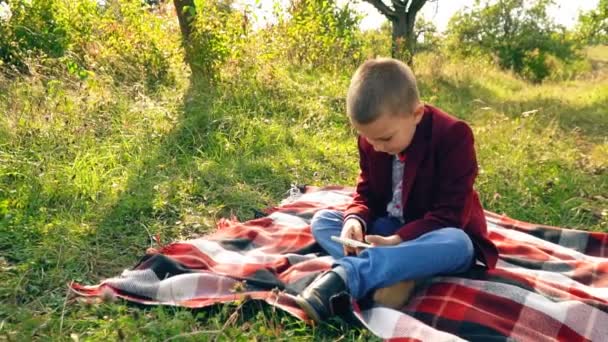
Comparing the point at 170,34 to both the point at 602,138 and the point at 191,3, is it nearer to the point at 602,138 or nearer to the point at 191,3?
the point at 191,3

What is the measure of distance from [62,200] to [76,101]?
1.44 meters

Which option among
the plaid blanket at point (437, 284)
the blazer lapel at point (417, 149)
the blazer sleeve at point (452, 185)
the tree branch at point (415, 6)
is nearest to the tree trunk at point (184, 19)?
the plaid blanket at point (437, 284)

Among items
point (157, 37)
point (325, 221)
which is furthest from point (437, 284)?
point (157, 37)

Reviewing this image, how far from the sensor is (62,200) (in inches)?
135

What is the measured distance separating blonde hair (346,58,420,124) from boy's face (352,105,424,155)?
0.02 meters

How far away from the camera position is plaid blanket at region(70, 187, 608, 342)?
211 centimetres

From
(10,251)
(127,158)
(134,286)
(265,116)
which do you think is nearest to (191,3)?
(265,116)

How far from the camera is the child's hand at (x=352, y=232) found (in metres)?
2.47

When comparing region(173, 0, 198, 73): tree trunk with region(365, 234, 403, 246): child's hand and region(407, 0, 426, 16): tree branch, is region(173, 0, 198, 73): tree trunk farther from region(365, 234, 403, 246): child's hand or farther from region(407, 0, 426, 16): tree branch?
region(407, 0, 426, 16): tree branch

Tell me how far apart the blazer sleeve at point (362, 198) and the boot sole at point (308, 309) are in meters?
0.60

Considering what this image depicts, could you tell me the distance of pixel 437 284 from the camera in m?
2.38

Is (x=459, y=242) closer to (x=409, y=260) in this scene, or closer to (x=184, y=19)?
A: (x=409, y=260)

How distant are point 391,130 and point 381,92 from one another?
160 mm

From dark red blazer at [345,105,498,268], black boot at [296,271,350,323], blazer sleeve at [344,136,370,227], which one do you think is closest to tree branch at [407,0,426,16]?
blazer sleeve at [344,136,370,227]
